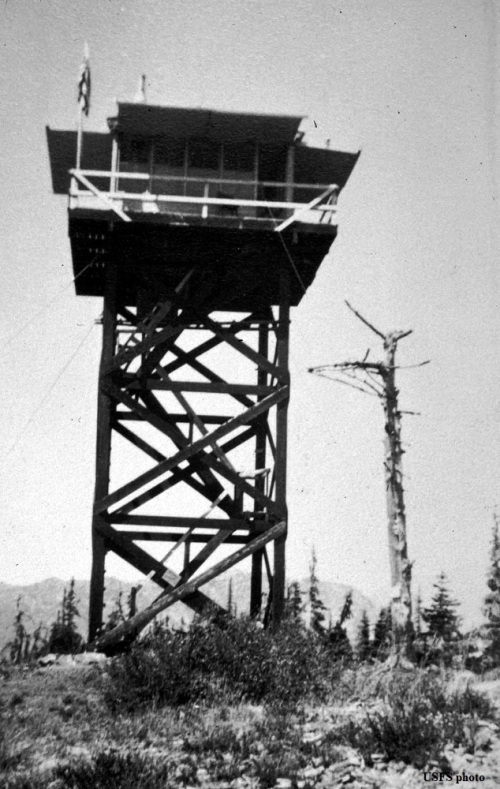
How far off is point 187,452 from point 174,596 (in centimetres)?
223

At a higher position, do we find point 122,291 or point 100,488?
point 122,291

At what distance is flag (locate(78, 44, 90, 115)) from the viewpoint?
13.7 metres

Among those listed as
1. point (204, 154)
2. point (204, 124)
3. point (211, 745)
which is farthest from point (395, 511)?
point (204, 124)

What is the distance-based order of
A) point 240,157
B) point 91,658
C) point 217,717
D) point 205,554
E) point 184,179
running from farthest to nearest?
point 240,157, point 184,179, point 205,554, point 91,658, point 217,717

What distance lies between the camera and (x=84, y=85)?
45.1ft

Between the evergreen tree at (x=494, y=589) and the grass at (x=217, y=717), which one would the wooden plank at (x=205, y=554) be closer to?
the grass at (x=217, y=717)

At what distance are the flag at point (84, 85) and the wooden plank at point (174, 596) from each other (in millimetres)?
7643

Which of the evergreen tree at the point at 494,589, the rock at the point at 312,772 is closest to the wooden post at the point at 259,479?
the rock at the point at 312,772

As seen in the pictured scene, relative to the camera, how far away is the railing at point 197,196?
43.5 feet

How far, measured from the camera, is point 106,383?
13320 mm

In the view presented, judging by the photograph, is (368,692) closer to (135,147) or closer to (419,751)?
(419,751)

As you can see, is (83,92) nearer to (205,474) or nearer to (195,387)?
(195,387)

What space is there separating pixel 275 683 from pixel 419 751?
3.09 meters

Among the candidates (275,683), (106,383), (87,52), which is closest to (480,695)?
(275,683)
